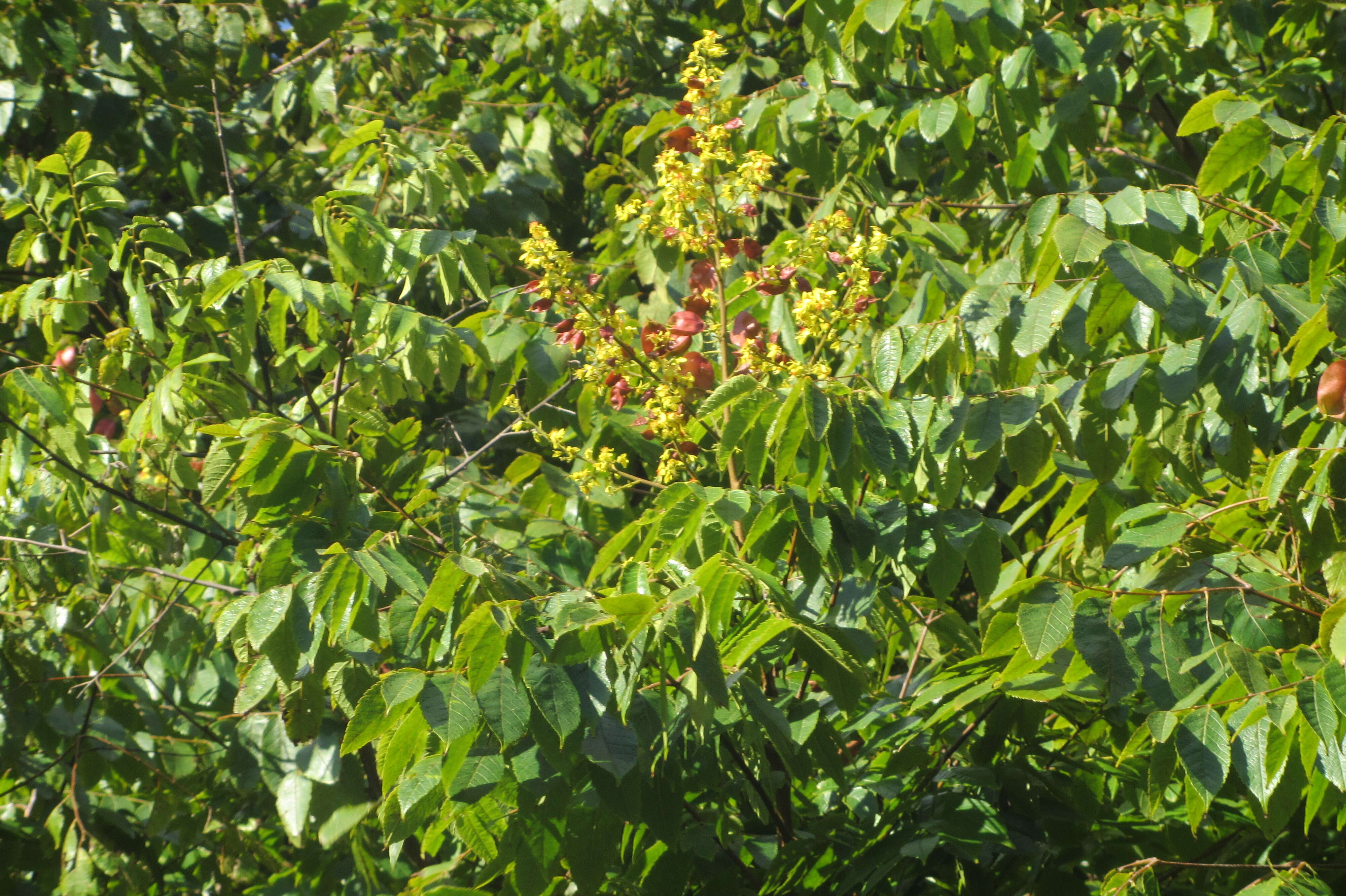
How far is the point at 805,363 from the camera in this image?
2.00 metres

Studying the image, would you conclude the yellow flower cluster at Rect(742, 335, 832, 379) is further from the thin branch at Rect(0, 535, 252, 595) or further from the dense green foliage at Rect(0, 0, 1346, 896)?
the thin branch at Rect(0, 535, 252, 595)

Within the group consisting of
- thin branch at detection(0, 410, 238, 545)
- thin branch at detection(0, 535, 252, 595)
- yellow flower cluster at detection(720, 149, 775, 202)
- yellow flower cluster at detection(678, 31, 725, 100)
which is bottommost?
thin branch at detection(0, 535, 252, 595)

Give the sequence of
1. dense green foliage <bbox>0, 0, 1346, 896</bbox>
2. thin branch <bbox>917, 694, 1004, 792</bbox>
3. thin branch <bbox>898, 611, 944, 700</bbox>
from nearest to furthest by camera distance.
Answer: dense green foliage <bbox>0, 0, 1346, 896</bbox> → thin branch <bbox>917, 694, 1004, 792</bbox> → thin branch <bbox>898, 611, 944, 700</bbox>

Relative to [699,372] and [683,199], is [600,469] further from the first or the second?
[683,199]

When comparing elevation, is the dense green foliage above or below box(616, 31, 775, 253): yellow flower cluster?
below

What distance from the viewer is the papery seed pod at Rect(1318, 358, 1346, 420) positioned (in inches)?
58.4

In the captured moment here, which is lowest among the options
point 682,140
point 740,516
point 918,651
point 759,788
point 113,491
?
point 918,651

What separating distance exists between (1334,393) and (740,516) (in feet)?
2.72

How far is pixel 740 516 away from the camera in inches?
60.2

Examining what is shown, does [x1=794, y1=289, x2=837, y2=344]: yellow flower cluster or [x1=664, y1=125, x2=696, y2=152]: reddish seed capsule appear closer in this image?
[x1=794, y1=289, x2=837, y2=344]: yellow flower cluster

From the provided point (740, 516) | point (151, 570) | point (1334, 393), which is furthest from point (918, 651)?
point (151, 570)

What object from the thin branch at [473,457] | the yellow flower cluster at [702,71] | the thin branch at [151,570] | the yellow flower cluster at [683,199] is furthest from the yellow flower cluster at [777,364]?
the thin branch at [151,570]

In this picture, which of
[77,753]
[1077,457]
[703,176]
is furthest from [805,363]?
[77,753]

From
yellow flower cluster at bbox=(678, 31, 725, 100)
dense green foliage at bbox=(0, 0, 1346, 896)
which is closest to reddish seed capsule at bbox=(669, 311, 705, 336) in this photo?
dense green foliage at bbox=(0, 0, 1346, 896)
